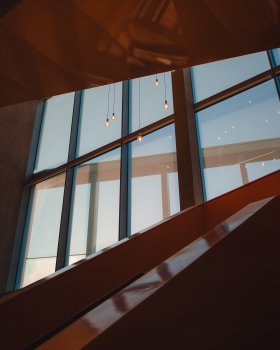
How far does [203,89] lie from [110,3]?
173 inches

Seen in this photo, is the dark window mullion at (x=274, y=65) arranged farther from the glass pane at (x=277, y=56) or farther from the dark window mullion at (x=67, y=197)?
the dark window mullion at (x=67, y=197)

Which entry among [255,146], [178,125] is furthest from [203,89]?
[255,146]

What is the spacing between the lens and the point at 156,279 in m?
1.46

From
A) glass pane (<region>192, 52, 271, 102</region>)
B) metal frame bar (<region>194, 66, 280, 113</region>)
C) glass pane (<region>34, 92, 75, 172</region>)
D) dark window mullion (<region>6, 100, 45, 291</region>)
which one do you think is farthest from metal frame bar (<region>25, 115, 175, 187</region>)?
glass pane (<region>192, 52, 271, 102</region>)

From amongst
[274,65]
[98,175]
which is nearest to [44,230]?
[98,175]

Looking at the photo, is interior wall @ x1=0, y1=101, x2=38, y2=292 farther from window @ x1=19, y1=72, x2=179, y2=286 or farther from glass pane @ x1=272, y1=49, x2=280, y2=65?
glass pane @ x1=272, y1=49, x2=280, y2=65

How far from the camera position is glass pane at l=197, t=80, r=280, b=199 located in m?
5.51

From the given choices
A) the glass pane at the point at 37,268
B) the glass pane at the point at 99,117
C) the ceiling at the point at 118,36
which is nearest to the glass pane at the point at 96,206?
the glass pane at the point at 99,117

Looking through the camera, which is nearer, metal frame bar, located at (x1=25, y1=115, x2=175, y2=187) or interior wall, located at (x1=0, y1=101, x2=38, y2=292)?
metal frame bar, located at (x1=25, y1=115, x2=175, y2=187)

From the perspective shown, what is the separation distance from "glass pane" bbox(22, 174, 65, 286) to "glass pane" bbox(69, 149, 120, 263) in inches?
30.1

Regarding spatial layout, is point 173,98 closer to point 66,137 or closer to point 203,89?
point 203,89

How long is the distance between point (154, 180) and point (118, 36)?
153 inches

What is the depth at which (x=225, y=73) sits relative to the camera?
6625 mm

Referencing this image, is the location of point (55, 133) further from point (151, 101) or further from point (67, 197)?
point (151, 101)
